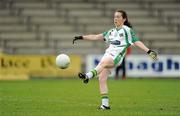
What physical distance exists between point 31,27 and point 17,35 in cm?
123

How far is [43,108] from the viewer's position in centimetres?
1291

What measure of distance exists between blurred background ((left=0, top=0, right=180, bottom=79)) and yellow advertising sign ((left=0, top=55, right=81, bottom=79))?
1.56 meters

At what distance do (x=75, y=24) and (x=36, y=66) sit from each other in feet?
28.7

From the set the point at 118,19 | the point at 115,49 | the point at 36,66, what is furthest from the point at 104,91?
the point at 36,66

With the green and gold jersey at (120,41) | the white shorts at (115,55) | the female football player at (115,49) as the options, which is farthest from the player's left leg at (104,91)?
the green and gold jersey at (120,41)

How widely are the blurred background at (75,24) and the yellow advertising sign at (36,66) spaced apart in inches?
61.4

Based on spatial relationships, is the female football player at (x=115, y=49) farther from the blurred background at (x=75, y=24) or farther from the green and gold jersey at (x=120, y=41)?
the blurred background at (x=75, y=24)

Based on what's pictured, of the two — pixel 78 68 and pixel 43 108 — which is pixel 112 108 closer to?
pixel 43 108

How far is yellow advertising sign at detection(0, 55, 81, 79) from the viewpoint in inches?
1214

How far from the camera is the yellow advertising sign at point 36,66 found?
101ft

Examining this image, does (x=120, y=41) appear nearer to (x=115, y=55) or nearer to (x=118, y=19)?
(x=115, y=55)

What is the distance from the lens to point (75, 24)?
130 ft

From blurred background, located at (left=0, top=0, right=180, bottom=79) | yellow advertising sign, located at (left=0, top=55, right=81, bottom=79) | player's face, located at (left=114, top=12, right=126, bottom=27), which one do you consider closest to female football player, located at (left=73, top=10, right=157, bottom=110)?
player's face, located at (left=114, top=12, right=126, bottom=27)

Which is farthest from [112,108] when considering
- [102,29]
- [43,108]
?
[102,29]
